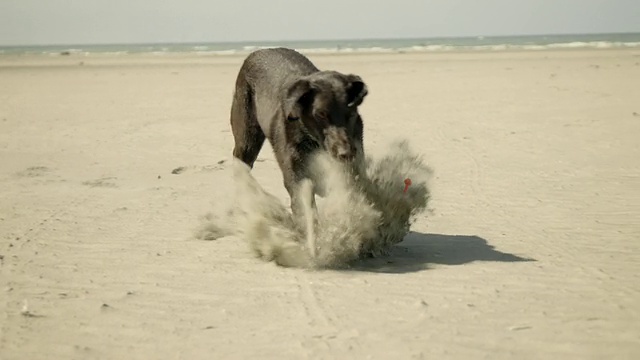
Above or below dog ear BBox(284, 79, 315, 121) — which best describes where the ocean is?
below

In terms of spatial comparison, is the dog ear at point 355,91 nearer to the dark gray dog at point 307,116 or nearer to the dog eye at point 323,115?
the dark gray dog at point 307,116

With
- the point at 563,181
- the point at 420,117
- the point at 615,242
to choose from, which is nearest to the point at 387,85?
the point at 420,117

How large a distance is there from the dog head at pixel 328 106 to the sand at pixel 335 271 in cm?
95

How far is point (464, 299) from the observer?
457 centimetres

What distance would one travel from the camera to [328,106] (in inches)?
215

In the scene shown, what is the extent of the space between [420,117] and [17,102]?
988 cm

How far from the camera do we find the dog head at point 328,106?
5449 millimetres

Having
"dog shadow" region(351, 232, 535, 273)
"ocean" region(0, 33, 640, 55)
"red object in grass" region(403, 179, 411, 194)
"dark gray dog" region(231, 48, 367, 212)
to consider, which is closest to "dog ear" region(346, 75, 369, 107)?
"dark gray dog" region(231, 48, 367, 212)

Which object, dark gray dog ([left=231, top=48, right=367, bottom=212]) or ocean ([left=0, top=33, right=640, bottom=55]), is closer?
dark gray dog ([left=231, top=48, right=367, bottom=212])

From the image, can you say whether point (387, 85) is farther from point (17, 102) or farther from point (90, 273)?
point (90, 273)

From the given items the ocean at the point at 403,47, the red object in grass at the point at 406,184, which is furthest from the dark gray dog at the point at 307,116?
the ocean at the point at 403,47

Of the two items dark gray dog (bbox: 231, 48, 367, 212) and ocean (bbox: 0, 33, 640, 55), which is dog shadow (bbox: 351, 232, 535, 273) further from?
ocean (bbox: 0, 33, 640, 55)

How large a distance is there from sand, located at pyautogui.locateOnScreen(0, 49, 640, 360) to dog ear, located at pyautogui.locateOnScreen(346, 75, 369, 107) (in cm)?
118

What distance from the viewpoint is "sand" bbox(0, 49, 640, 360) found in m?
4.01
